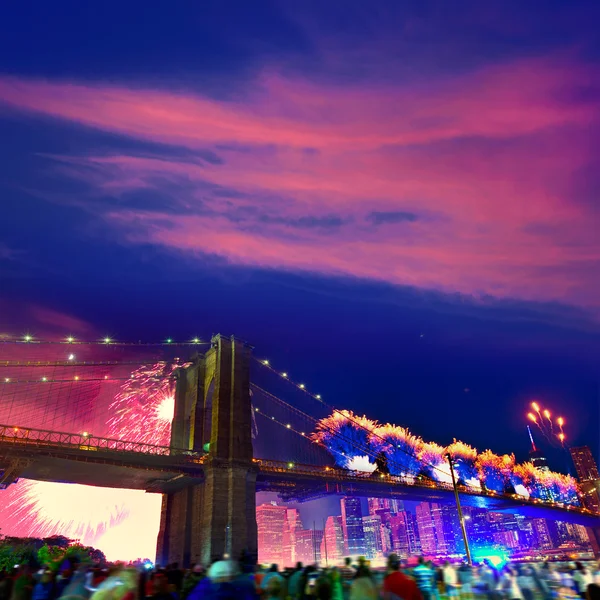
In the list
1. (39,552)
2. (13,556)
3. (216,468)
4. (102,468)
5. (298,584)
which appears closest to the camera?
(298,584)

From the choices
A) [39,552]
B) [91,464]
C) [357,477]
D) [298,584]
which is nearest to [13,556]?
[39,552]

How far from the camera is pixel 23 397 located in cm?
8988

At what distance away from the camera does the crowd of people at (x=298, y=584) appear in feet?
24.6

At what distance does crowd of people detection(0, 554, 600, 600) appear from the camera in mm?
7488

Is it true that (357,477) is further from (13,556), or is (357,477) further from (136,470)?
(13,556)

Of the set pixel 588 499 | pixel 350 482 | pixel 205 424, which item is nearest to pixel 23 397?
pixel 205 424

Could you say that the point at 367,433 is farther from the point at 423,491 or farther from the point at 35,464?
the point at 35,464

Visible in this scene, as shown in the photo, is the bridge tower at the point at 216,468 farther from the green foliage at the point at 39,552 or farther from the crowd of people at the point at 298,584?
the crowd of people at the point at 298,584

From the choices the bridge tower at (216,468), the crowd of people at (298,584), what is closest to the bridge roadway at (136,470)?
the bridge tower at (216,468)

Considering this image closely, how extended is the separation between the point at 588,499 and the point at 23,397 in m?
148

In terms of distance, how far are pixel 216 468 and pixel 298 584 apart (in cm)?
2681

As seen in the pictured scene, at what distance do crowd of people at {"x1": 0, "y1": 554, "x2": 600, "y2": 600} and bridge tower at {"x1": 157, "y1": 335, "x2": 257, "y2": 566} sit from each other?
66.1ft

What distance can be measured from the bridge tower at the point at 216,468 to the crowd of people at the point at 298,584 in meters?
20.1

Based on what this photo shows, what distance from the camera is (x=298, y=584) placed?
1313 centimetres
